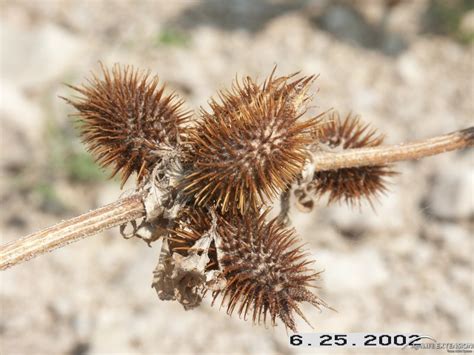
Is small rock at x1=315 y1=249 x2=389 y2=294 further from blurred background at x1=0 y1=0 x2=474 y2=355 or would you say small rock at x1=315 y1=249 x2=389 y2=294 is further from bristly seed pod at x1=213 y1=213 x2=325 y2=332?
bristly seed pod at x1=213 y1=213 x2=325 y2=332

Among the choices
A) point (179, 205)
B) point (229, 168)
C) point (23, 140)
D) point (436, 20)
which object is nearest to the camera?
point (229, 168)

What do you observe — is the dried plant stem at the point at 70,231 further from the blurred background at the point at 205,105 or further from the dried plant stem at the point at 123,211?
the blurred background at the point at 205,105

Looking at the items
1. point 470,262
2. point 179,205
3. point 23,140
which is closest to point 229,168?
point 179,205

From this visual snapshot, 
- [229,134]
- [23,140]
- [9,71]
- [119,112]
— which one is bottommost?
[229,134]

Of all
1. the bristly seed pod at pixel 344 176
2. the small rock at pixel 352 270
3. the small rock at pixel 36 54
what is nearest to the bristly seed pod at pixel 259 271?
the bristly seed pod at pixel 344 176

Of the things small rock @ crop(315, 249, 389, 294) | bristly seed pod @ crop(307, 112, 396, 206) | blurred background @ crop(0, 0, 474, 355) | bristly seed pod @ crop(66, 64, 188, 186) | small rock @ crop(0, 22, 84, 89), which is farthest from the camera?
small rock @ crop(0, 22, 84, 89)

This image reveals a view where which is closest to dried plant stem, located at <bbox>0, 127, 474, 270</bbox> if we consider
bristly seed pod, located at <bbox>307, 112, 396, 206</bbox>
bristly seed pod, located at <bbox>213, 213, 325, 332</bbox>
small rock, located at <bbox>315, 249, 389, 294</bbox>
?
bristly seed pod, located at <bbox>307, 112, 396, 206</bbox>

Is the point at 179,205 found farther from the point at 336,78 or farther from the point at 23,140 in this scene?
the point at 336,78
